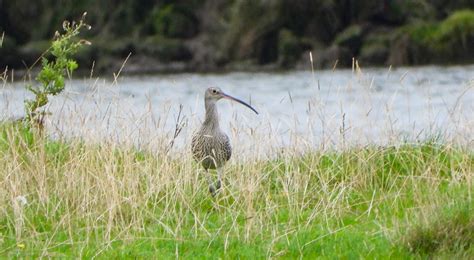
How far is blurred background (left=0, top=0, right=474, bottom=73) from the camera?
55.9m

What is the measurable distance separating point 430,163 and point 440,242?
120 inches

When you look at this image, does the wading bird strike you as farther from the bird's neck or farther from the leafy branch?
the leafy branch

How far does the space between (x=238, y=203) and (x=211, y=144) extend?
1.43m

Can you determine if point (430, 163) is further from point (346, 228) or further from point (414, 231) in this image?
point (414, 231)

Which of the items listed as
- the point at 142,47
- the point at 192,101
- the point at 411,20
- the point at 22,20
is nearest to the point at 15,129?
the point at 192,101

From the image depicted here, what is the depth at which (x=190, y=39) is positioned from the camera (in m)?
69.2

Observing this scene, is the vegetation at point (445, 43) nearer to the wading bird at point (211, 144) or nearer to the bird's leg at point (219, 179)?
the wading bird at point (211, 144)

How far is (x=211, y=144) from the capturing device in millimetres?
12133

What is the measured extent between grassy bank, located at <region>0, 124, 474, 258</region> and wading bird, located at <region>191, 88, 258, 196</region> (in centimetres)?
13

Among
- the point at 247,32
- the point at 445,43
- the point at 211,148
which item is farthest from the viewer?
the point at 247,32

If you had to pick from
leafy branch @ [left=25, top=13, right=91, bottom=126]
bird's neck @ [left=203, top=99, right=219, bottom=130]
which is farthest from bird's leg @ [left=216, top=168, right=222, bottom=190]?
leafy branch @ [left=25, top=13, right=91, bottom=126]

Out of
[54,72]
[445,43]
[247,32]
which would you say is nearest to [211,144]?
[54,72]

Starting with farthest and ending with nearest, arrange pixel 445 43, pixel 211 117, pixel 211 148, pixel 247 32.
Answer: pixel 247 32, pixel 445 43, pixel 211 117, pixel 211 148

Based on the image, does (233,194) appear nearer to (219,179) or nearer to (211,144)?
(219,179)
